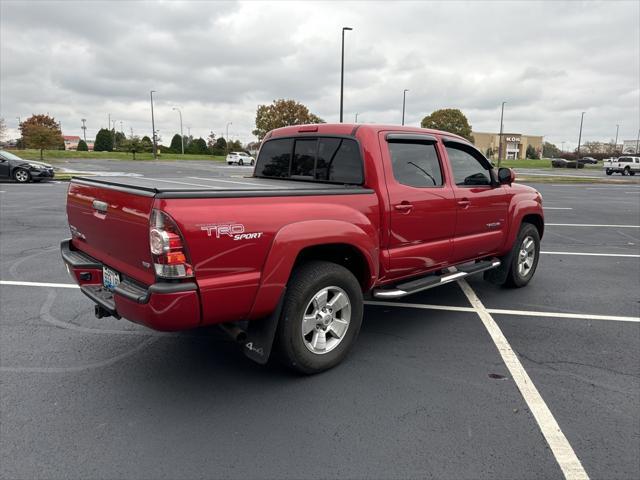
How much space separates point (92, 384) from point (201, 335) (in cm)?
110

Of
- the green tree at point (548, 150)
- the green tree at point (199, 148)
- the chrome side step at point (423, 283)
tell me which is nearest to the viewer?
the chrome side step at point (423, 283)

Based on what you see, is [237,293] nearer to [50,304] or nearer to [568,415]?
[568,415]

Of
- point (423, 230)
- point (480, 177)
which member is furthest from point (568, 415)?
point (480, 177)

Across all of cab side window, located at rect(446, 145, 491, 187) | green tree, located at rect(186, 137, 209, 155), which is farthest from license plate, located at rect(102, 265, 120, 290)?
green tree, located at rect(186, 137, 209, 155)

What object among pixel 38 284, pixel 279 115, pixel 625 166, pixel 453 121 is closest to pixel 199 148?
pixel 279 115

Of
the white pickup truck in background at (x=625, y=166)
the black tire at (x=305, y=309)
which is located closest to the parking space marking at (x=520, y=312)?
the black tire at (x=305, y=309)

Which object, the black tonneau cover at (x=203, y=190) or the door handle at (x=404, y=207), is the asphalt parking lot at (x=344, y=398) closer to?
the door handle at (x=404, y=207)

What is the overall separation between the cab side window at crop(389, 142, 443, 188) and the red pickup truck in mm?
16

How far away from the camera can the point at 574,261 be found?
7625mm

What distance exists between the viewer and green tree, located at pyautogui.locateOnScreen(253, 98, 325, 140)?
6106 centimetres

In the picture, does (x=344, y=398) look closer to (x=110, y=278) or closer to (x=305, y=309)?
(x=305, y=309)

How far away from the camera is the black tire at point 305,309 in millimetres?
3338

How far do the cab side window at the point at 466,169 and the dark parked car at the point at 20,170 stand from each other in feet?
68.5

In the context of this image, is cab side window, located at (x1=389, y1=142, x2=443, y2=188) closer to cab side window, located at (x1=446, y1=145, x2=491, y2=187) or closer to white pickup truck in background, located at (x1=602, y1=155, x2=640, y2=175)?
cab side window, located at (x1=446, y1=145, x2=491, y2=187)
